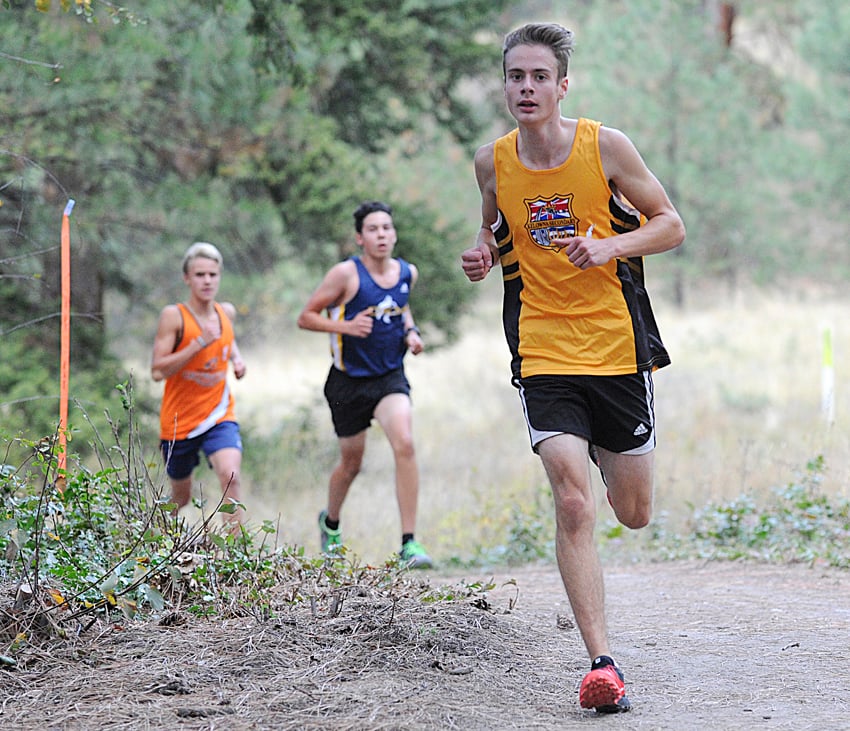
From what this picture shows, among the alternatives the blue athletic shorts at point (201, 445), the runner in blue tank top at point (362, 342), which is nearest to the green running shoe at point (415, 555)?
the runner in blue tank top at point (362, 342)

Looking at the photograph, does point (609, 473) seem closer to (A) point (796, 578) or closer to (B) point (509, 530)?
(A) point (796, 578)

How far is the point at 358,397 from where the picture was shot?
7844mm

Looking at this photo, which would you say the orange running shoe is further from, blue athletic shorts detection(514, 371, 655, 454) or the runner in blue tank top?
the runner in blue tank top

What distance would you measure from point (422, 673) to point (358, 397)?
3.72 metres

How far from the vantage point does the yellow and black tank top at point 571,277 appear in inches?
171

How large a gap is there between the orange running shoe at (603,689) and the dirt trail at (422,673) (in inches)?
2.1

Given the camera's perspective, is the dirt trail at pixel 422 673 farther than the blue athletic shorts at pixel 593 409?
No

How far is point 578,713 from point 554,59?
237 cm

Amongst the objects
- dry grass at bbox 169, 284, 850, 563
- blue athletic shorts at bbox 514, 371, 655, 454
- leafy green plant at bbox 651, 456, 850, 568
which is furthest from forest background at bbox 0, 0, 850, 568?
blue athletic shorts at bbox 514, 371, 655, 454

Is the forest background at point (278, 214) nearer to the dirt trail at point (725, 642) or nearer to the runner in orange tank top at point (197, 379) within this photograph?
the runner in orange tank top at point (197, 379)

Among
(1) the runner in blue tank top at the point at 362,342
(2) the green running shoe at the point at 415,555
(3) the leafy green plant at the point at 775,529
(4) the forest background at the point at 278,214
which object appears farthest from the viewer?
(4) the forest background at the point at 278,214

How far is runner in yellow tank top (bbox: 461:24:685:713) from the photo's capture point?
430 centimetres

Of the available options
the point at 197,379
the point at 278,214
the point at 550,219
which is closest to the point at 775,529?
the point at 197,379

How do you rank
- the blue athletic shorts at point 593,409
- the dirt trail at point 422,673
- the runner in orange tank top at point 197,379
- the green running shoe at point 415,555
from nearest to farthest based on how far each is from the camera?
1. the dirt trail at point 422,673
2. the blue athletic shorts at point 593,409
3. the green running shoe at point 415,555
4. the runner in orange tank top at point 197,379
